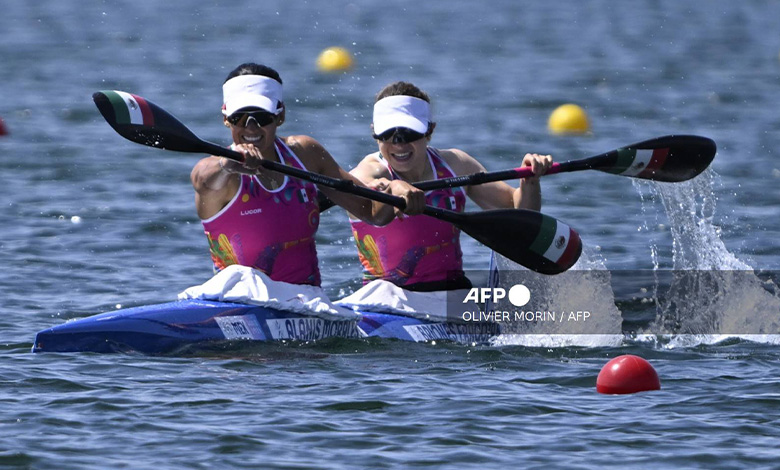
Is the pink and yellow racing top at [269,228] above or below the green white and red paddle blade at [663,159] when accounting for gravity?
below

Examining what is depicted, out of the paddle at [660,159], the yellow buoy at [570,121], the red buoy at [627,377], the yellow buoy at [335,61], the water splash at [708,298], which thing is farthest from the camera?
the yellow buoy at [335,61]

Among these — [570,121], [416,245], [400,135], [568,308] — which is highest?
[570,121]

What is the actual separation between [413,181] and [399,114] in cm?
47

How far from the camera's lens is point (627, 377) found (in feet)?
25.7

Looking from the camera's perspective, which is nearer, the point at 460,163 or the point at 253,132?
the point at 253,132

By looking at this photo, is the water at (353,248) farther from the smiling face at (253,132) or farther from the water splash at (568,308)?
the smiling face at (253,132)

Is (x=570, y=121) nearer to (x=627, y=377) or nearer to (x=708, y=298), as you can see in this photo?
(x=708, y=298)

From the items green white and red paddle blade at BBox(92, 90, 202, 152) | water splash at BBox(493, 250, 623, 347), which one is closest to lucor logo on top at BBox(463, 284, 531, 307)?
water splash at BBox(493, 250, 623, 347)

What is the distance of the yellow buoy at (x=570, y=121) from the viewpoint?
63.1 feet

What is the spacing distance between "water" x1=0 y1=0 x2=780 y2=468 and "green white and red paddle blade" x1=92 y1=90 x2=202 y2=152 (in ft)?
4.16

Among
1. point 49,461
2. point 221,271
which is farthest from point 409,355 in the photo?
point 49,461

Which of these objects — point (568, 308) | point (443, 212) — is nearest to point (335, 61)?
point (568, 308)

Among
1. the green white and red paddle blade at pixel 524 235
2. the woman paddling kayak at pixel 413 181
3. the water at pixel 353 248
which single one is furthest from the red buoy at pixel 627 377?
the woman paddling kayak at pixel 413 181

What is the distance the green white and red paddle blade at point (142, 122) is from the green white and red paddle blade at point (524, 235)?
1768 mm
